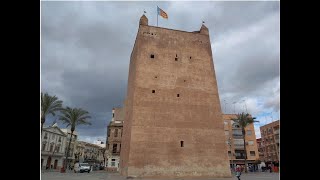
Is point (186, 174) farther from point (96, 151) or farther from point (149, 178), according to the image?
point (96, 151)

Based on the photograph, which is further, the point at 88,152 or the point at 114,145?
the point at 88,152

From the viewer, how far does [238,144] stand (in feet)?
197

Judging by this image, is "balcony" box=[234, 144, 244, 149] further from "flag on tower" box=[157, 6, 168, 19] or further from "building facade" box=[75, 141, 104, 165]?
"building facade" box=[75, 141, 104, 165]

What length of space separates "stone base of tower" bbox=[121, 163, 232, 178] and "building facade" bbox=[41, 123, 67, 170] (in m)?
38.5

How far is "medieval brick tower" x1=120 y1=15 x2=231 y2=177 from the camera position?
2291 centimetres

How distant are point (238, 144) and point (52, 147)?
41.9 meters

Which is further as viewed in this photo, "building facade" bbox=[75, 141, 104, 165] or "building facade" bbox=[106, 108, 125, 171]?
"building facade" bbox=[75, 141, 104, 165]

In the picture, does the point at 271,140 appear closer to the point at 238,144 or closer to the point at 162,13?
the point at 238,144

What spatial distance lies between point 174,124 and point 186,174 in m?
4.52

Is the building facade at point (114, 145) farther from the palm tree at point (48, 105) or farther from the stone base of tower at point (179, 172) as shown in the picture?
the stone base of tower at point (179, 172)

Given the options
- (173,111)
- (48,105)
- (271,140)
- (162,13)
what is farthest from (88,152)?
(162,13)

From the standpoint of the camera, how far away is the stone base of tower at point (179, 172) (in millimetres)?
21969

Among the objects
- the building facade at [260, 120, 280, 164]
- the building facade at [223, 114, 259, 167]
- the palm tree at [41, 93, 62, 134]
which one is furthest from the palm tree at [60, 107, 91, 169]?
the building facade at [260, 120, 280, 164]

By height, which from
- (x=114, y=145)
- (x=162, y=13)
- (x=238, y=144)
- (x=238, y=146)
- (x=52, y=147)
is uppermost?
(x=162, y=13)
